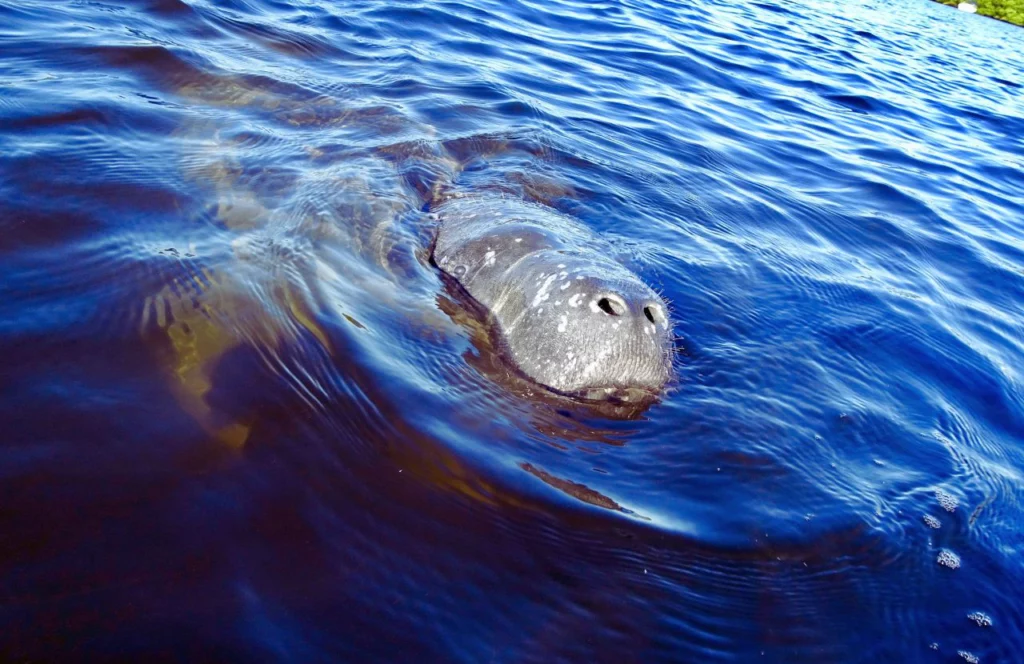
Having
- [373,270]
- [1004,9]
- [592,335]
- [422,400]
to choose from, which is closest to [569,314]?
[592,335]

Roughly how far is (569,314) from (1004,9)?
3339 cm

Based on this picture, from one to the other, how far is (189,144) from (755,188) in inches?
227

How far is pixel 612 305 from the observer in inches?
→ 184

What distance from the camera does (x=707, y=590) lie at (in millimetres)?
3623

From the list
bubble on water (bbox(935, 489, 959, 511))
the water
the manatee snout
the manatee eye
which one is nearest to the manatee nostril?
the manatee snout

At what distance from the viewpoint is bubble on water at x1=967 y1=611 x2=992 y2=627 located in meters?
3.76

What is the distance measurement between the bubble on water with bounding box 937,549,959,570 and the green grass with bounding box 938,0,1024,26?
105ft

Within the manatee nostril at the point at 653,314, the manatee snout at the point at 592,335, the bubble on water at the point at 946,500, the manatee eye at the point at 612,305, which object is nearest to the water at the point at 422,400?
the bubble on water at the point at 946,500

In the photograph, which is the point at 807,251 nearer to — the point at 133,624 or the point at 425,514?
the point at 425,514

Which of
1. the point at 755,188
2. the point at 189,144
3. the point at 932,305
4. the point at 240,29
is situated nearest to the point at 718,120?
the point at 755,188

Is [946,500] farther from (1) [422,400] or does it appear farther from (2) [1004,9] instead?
(2) [1004,9]

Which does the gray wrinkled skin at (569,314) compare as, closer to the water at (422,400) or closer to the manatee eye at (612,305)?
the manatee eye at (612,305)

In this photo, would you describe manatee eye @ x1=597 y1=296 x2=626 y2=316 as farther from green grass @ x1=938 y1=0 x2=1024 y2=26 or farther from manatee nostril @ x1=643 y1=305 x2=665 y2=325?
green grass @ x1=938 y1=0 x2=1024 y2=26

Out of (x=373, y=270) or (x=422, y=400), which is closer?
(x=422, y=400)
